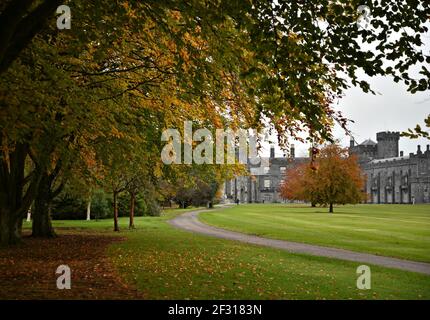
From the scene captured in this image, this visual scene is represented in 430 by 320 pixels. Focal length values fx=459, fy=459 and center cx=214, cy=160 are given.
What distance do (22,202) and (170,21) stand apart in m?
13.1

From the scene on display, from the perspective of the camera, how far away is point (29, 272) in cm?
1208

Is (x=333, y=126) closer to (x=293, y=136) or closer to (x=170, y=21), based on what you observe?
(x=293, y=136)

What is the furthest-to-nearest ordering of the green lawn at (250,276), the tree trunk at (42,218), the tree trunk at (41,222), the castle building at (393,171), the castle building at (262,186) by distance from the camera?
1. the castle building at (262,186)
2. the castle building at (393,171)
3. the tree trunk at (41,222)
4. the tree trunk at (42,218)
5. the green lawn at (250,276)

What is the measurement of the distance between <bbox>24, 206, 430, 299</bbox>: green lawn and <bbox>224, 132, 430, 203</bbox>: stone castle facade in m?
77.1

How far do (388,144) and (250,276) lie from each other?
135565 millimetres

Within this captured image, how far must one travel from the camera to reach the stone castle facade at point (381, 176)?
367 feet

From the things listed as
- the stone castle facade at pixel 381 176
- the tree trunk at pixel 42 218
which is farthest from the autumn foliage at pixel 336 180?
the tree trunk at pixel 42 218

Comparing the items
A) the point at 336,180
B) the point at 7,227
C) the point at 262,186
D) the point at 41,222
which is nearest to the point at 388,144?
the point at 262,186

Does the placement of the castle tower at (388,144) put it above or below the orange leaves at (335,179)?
above

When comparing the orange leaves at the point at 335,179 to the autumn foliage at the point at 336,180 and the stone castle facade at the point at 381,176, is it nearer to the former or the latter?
the autumn foliage at the point at 336,180

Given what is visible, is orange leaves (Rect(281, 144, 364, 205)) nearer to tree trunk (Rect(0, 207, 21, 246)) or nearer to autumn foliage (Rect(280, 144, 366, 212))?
autumn foliage (Rect(280, 144, 366, 212))

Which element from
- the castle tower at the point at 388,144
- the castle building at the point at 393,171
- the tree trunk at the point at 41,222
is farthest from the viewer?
the castle tower at the point at 388,144

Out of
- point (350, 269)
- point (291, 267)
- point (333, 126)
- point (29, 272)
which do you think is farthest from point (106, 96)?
point (350, 269)

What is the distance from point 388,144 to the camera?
138 metres
